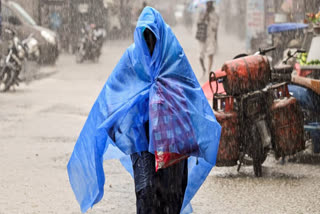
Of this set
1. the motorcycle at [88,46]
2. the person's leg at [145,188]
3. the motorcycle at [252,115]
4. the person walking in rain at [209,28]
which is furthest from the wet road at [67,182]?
the motorcycle at [88,46]

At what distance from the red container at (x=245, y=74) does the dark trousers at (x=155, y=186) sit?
7.72 feet

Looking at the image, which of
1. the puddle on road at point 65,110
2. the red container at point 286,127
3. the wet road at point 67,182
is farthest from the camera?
the puddle on road at point 65,110

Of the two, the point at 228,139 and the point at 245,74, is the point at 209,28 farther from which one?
the point at 228,139

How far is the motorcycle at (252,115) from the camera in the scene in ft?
23.0

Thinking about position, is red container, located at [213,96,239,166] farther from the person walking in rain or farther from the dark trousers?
the person walking in rain

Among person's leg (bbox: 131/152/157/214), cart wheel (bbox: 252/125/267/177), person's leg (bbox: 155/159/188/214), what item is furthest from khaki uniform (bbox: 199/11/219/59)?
person's leg (bbox: 131/152/157/214)

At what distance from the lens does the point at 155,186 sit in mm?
4660

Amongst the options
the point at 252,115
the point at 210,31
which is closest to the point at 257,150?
the point at 252,115

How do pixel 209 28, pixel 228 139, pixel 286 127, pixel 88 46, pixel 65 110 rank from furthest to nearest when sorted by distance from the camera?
pixel 88 46
pixel 209 28
pixel 65 110
pixel 286 127
pixel 228 139

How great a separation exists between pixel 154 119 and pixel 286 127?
2904mm

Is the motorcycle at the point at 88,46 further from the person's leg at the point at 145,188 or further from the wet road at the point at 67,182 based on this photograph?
the person's leg at the point at 145,188

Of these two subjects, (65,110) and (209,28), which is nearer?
(65,110)

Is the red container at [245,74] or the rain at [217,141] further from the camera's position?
the red container at [245,74]

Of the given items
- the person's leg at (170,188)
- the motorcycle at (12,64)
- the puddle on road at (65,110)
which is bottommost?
the puddle on road at (65,110)
